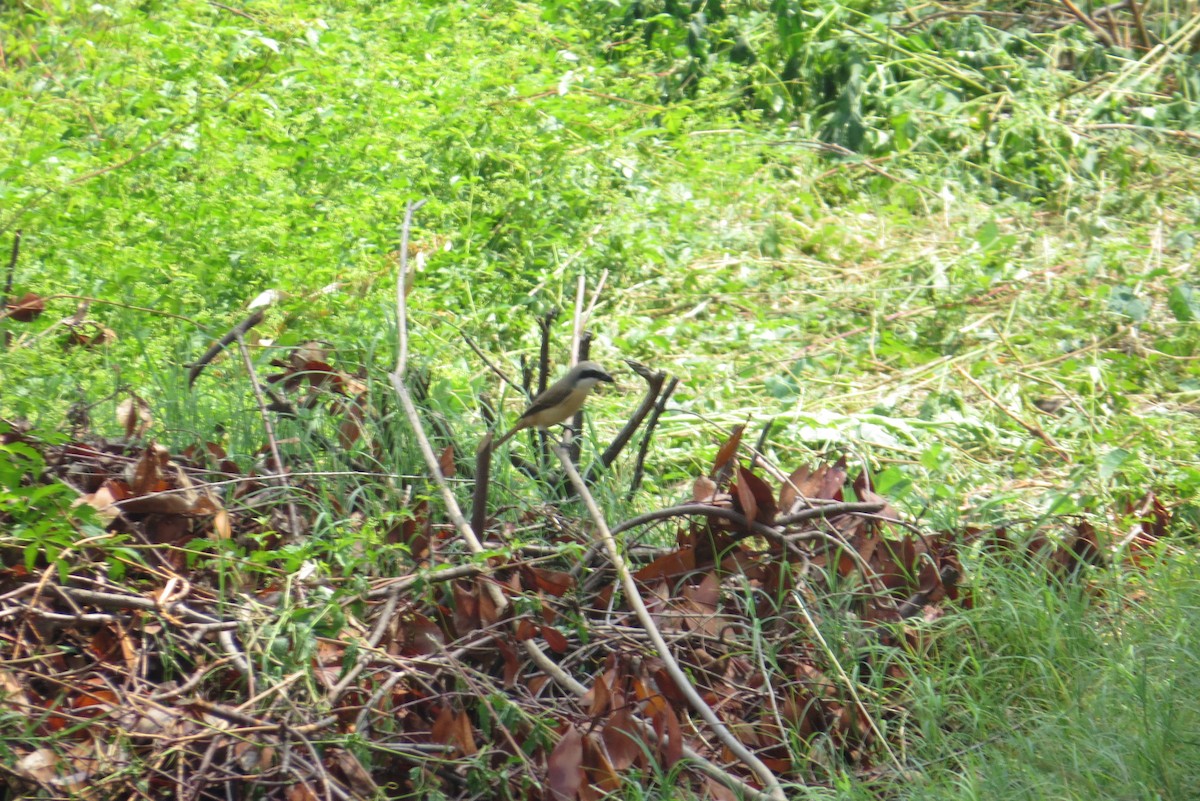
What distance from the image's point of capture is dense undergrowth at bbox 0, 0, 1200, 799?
2889 mm

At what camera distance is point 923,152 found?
22.7 feet

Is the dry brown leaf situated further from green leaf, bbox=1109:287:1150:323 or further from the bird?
green leaf, bbox=1109:287:1150:323

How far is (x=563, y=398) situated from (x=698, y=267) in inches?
128

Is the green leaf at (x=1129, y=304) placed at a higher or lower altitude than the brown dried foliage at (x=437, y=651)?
lower

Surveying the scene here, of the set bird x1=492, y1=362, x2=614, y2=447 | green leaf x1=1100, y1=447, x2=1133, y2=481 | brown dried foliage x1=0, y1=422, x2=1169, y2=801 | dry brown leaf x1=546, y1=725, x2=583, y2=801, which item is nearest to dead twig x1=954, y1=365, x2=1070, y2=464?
green leaf x1=1100, y1=447, x2=1133, y2=481

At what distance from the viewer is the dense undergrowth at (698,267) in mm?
2889

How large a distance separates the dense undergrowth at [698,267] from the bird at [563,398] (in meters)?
0.28

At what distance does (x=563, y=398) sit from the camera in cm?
289

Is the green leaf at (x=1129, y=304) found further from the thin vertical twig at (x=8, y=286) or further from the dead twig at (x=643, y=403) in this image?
the thin vertical twig at (x=8, y=286)

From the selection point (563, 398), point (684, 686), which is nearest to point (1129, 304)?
point (563, 398)

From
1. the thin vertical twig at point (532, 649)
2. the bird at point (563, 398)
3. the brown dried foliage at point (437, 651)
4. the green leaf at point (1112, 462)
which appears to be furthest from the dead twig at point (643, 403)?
the green leaf at point (1112, 462)

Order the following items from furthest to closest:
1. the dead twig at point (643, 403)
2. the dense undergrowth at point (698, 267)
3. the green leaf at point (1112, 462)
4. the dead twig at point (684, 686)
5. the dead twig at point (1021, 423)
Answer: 1. the dead twig at point (1021, 423)
2. the green leaf at point (1112, 462)
3. the dense undergrowth at point (698, 267)
4. the dead twig at point (643, 403)
5. the dead twig at point (684, 686)

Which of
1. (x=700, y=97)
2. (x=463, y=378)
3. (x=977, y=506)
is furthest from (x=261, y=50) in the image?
(x=977, y=506)

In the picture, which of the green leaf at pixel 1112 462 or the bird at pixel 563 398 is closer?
the bird at pixel 563 398
